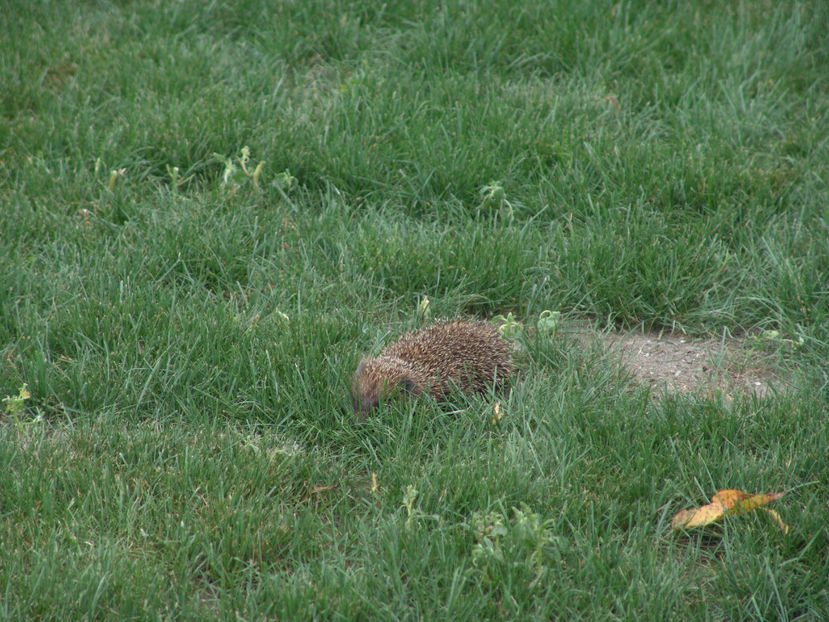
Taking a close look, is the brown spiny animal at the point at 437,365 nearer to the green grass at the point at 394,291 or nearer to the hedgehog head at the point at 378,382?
the hedgehog head at the point at 378,382

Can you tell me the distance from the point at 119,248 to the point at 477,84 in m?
2.76

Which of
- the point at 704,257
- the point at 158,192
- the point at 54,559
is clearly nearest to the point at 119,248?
the point at 158,192

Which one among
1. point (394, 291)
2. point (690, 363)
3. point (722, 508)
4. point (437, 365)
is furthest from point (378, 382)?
point (690, 363)

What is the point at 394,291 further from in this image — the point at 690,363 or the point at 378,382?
the point at 690,363

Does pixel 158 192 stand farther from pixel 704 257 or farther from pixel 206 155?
pixel 704 257

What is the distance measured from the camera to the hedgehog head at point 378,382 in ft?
12.7

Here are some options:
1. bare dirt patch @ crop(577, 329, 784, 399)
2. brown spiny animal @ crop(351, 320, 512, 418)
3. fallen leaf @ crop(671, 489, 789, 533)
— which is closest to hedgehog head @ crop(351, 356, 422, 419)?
brown spiny animal @ crop(351, 320, 512, 418)

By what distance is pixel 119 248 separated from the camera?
477 centimetres

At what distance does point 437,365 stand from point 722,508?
139 centimetres

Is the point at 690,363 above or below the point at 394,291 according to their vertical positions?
below

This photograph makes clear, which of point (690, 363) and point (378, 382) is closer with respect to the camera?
point (378, 382)

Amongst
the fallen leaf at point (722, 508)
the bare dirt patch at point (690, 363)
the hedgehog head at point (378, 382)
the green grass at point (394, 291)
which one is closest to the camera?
the green grass at point (394, 291)

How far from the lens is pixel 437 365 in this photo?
4047mm

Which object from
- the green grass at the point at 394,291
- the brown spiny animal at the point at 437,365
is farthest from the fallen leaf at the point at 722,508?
the brown spiny animal at the point at 437,365
